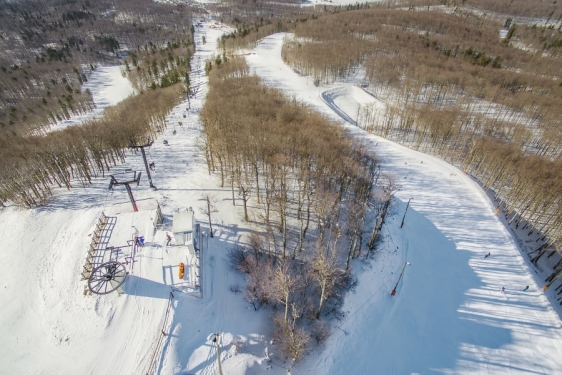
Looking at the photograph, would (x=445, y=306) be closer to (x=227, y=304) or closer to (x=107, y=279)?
(x=227, y=304)

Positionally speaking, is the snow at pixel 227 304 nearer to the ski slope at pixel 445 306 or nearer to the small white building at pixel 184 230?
the ski slope at pixel 445 306

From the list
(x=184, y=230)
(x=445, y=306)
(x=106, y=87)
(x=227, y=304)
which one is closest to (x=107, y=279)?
(x=184, y=230)

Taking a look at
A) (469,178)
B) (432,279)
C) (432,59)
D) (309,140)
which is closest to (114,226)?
(309,140)

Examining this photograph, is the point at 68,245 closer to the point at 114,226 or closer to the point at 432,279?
the point at 114,226

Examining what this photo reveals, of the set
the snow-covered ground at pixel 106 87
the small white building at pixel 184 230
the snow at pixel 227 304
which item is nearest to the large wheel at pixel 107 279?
the snow at pixel 227 304

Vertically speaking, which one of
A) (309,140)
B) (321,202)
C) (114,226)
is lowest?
(114,226)

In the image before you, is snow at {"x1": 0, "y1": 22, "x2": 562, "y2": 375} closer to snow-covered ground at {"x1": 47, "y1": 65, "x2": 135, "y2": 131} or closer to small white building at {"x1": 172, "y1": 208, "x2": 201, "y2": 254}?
small white building at {"x1": 172, "y1": 208, "x2": 201, "y2": 254}

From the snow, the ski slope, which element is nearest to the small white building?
the snow
